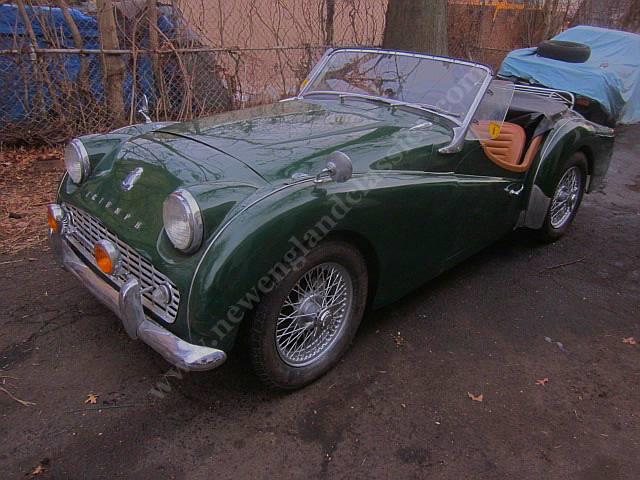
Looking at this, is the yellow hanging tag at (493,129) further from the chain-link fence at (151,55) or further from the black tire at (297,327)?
the chain-link fence at (151,55)

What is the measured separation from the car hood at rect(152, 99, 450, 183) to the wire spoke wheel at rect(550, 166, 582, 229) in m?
1.61

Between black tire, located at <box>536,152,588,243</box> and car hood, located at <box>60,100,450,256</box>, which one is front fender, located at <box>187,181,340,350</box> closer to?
car hood, located at <box>60,100,450,256</box>

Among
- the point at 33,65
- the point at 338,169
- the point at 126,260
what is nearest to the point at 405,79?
the point at 338,169

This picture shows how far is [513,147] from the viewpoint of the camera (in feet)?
12.8

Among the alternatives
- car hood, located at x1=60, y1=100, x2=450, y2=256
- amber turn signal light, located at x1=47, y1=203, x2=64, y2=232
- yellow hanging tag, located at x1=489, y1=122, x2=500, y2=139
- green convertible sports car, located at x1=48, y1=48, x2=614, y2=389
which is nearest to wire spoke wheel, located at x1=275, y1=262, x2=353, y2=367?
green convertible sports car, located at x1=48, y1=48, x2=614, y2=389

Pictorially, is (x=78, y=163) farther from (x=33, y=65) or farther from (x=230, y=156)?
(x=33, y=65)

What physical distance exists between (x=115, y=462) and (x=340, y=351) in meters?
1.15

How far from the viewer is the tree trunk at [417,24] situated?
6.20 metres

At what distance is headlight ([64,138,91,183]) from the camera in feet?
9.18

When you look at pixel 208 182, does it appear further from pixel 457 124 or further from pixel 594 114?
pixel 594 114

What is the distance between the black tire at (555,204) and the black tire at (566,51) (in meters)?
3.88

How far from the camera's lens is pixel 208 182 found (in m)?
2.28

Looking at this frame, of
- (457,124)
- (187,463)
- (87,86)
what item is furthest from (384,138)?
(87,86)

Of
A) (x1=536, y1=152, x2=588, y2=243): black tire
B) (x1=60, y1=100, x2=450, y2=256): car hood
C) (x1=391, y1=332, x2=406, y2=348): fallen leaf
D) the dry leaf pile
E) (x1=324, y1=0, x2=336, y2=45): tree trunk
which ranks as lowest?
(x1=391, y1=332, x2=406, y2=348): fallen leaf
